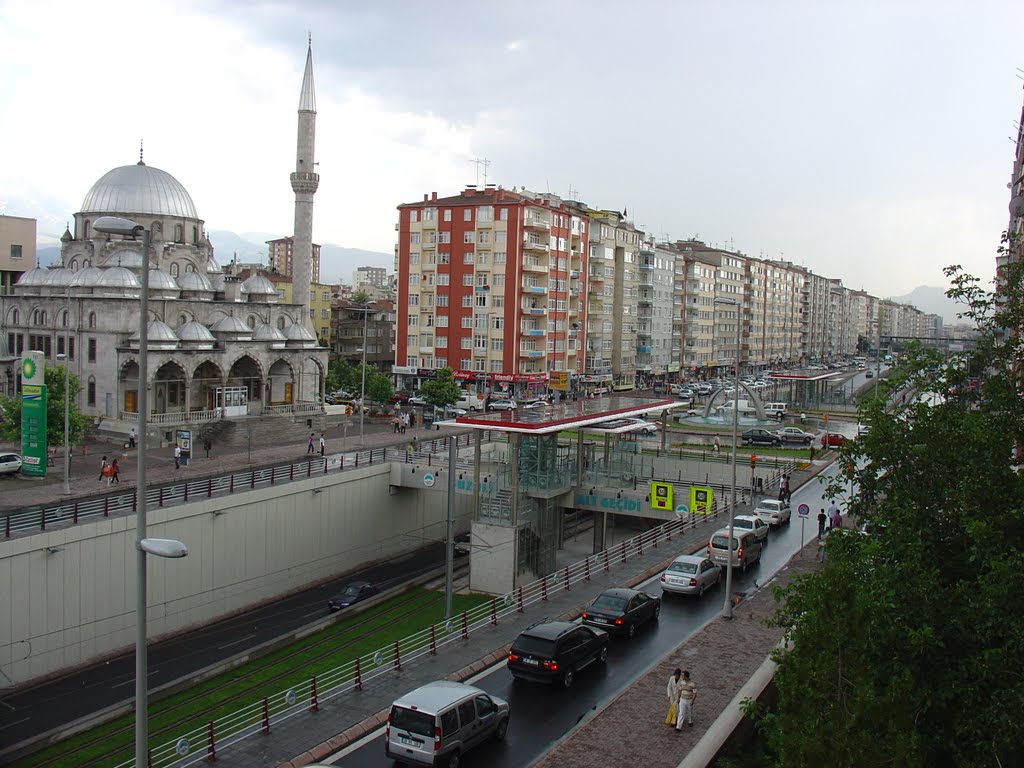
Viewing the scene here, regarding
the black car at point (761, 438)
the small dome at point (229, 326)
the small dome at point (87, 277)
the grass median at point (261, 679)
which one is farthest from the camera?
the small dome at point (229, 326)

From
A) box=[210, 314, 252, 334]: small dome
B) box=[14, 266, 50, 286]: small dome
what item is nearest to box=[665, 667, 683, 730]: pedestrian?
box=[210, 314, 252, 334]: small dome

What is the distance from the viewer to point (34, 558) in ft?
79.0

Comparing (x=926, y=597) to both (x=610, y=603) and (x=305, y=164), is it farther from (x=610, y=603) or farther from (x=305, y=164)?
(x=305, y=164)

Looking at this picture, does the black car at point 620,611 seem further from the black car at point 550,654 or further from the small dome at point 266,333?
the small dome at point 266,333

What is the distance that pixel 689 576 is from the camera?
24.2m

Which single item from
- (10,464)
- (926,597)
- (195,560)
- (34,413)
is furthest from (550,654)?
(10,464)

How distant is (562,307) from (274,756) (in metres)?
63.5

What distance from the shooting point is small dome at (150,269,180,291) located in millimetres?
57406

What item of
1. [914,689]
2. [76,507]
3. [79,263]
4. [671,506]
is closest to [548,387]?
[79,263]

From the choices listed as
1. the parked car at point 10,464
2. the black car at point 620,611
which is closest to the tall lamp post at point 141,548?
the black car at point 620,611

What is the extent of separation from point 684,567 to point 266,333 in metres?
40.4

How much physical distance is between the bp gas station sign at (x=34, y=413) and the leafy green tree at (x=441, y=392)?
32.2 m

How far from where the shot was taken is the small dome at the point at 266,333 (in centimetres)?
5803

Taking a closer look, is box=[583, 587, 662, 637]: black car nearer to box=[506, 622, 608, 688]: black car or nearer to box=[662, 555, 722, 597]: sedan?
box=[506, 622, 608, 688]: black car
